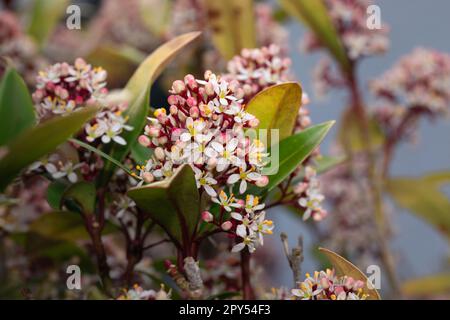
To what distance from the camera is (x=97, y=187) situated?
2.03ft

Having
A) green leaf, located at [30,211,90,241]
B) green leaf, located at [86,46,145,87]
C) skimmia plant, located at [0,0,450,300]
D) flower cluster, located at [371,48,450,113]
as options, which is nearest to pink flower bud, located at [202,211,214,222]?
skimmia plant, located at [0,0,450,300]

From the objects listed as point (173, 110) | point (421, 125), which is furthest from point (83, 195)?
point (421, 125)

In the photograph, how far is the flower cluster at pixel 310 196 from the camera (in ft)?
2.02

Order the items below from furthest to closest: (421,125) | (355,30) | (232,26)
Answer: (421,125)
(355,30)
(232,26)

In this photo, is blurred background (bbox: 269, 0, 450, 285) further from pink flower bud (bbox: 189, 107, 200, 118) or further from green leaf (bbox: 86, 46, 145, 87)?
pink flower bud (bbox: 189, 107, 200, 118)

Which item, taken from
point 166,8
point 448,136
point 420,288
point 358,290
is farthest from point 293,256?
point 448,136

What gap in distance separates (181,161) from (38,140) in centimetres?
12

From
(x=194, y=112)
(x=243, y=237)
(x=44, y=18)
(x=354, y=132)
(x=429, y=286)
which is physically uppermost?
(x=44, y=18)

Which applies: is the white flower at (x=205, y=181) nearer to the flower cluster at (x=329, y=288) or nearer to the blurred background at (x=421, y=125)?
the flower cluster at (x=329, y=288)

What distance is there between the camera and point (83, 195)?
592 millimetres

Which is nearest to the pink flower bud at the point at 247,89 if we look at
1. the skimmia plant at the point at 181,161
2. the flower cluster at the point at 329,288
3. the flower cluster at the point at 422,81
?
the skimmia plant at the point at 181,161

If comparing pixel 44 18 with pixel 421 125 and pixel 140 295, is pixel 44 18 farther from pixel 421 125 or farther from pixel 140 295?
pixel 421 125

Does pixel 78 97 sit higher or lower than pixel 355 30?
lower

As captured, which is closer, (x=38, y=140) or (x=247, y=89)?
(x=38, y=140)
